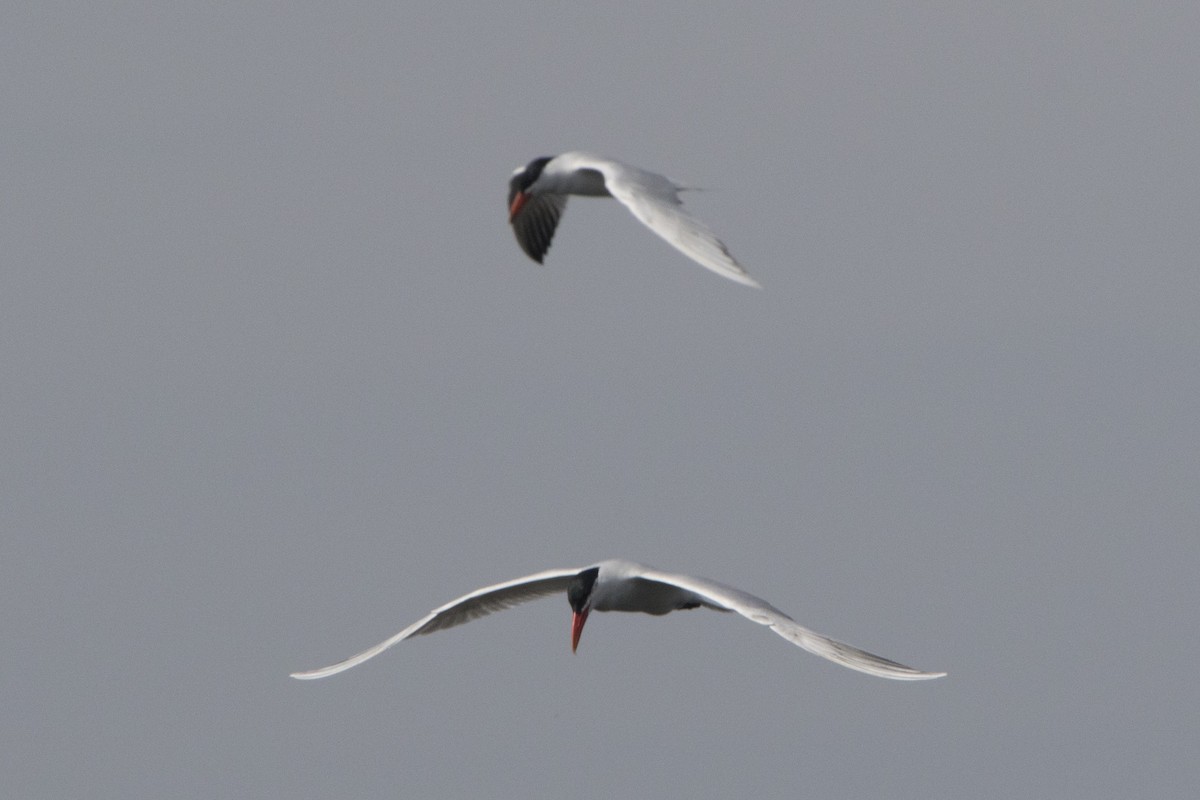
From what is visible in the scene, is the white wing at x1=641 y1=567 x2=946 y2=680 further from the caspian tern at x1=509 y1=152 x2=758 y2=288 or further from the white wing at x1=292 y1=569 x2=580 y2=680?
the caspian tern at x1=509 y1=152 x2=758 y2=288

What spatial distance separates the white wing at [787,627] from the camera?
17.1 m

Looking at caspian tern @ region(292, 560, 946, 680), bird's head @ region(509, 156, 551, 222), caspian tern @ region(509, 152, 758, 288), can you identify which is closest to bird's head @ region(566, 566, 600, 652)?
caspian tern @ region(292, 560, 946, 680)

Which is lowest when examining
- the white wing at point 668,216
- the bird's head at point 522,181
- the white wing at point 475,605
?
the white wing at point 475,605

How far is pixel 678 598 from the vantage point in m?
21.2

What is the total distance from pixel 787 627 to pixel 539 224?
7411 millimetres

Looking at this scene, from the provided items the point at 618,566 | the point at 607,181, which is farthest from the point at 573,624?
the point at 607,181

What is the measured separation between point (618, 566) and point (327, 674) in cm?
267

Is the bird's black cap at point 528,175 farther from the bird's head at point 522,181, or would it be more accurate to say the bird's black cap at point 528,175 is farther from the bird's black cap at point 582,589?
the bird's black cap at point 582,589

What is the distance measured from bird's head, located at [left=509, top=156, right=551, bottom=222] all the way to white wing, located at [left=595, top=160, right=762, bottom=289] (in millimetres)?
1480

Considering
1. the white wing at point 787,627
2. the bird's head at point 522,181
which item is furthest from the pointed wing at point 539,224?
the white wing at point 787,627

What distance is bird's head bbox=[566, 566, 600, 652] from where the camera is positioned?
20.6 metres

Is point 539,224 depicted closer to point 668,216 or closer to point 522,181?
point 522,181

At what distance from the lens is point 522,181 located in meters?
22.8

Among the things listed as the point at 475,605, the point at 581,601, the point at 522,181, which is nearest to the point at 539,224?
the point at 522,181
